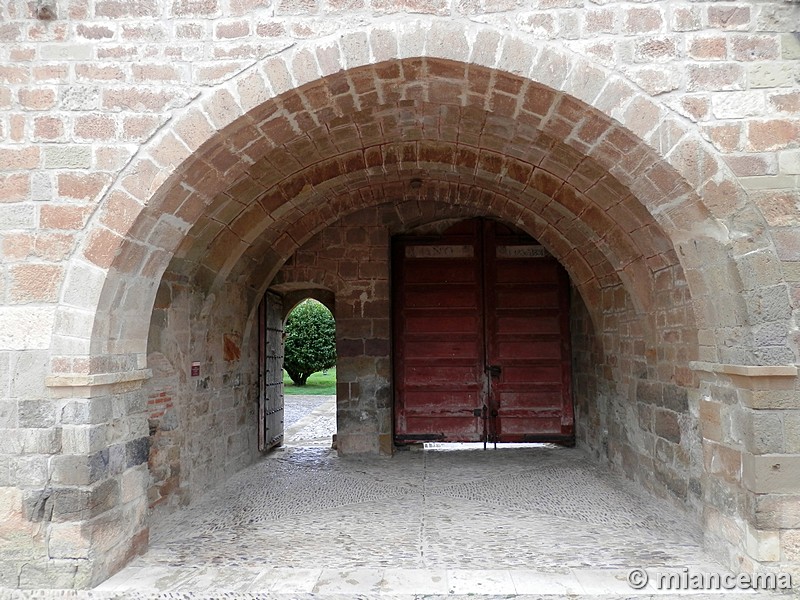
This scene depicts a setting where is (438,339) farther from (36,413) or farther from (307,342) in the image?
(307,342)

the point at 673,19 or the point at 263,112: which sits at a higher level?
the point at 673,19

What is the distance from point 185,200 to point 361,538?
7.74 ft

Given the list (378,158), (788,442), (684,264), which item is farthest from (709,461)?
(378,158)

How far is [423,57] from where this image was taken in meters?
3.18

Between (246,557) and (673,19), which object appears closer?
(673,19)

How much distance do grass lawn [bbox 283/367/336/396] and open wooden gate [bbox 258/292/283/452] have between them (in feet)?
25.9

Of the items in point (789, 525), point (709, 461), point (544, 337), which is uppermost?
point (544, 337)

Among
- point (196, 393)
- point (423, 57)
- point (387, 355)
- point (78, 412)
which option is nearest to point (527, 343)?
point (387, 355)

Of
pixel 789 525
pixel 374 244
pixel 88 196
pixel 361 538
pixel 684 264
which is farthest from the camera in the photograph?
pixel 374 244

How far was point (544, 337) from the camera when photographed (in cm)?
675

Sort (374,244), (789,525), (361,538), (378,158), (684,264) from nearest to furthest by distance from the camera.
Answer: (789,525), (684,264), (361,538), (378,158), (374,244)

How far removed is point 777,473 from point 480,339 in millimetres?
3869

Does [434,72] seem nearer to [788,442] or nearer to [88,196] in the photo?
[88,196]

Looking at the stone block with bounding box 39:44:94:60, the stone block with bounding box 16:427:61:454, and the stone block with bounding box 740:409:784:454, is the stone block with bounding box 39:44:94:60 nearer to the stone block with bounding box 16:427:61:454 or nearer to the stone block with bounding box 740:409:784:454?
the stone block with bounding box 16:427:61:454
